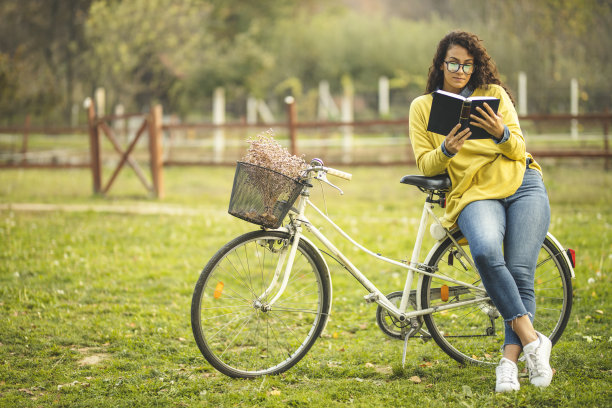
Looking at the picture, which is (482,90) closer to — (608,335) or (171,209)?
(608,335)

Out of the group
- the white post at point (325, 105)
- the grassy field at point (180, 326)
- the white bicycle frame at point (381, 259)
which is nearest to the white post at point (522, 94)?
the white post at point (325, 105)

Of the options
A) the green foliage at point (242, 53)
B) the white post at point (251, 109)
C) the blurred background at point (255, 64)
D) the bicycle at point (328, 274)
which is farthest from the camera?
the white post at point (251, 109)

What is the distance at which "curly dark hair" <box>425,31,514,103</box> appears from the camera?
3.55 metres

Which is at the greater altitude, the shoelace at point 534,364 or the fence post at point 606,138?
the fence post at point 606,138

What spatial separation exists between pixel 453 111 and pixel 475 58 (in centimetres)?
54

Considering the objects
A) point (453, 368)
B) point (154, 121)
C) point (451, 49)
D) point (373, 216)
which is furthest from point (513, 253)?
point (154, 121)

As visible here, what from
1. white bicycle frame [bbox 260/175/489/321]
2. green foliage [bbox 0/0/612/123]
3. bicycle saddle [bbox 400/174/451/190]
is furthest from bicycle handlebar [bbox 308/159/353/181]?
green foliage [bbox 0/0/612/123]

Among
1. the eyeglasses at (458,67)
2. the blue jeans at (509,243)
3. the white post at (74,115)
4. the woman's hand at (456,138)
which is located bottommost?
the blue jeans at (509,243)

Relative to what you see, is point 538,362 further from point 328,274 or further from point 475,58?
point 475,58

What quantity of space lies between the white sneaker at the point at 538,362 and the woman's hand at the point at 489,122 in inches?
44.1

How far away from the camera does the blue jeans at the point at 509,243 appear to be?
3229 mm

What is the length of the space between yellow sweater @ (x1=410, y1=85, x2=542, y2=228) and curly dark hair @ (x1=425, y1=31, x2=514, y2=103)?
Answer: 0.08 m

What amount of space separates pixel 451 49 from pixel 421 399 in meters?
1.95

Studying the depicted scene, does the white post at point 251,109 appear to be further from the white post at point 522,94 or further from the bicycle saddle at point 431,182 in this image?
the bicycle saddle at point 431,182
